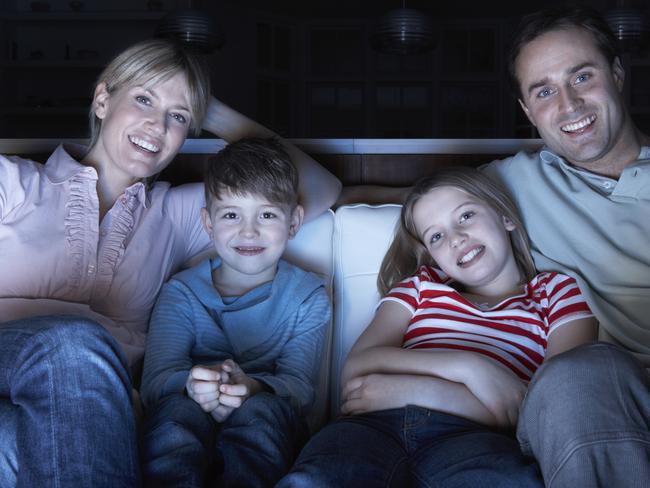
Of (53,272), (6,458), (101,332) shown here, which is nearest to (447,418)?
→ (101,332)

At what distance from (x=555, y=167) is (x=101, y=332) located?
109cm

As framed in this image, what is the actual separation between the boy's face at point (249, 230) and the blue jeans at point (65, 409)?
1.69ft

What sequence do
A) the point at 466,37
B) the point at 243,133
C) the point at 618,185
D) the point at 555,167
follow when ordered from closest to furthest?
1. the point at 618,185
2. the point at 555,167
3. the point at 243,133
4. the point at 466,37

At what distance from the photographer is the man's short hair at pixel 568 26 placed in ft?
5.58

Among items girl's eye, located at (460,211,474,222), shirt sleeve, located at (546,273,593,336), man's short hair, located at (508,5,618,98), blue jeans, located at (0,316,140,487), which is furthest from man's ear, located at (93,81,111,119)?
shirt sleeve, located at (546,273,593,336)

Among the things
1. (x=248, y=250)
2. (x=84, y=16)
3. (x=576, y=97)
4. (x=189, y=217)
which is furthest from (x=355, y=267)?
(x=84, y=16)

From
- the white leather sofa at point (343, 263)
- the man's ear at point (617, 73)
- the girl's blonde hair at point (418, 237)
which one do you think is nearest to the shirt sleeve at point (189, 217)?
the white leather sofa at point (343, 263)

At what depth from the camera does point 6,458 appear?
1078 millimetres

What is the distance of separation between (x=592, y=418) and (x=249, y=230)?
88 cm

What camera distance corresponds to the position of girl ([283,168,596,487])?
123cm

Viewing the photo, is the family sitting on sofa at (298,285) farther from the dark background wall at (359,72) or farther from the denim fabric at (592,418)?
the dark background wall at (359,72)

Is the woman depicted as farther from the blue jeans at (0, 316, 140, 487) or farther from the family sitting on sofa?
the blue jeans at (0, 316, 140, 487)

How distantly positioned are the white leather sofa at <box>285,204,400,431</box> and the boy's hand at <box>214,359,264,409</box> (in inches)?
13.7

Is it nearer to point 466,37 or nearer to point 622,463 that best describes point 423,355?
point 622,463
